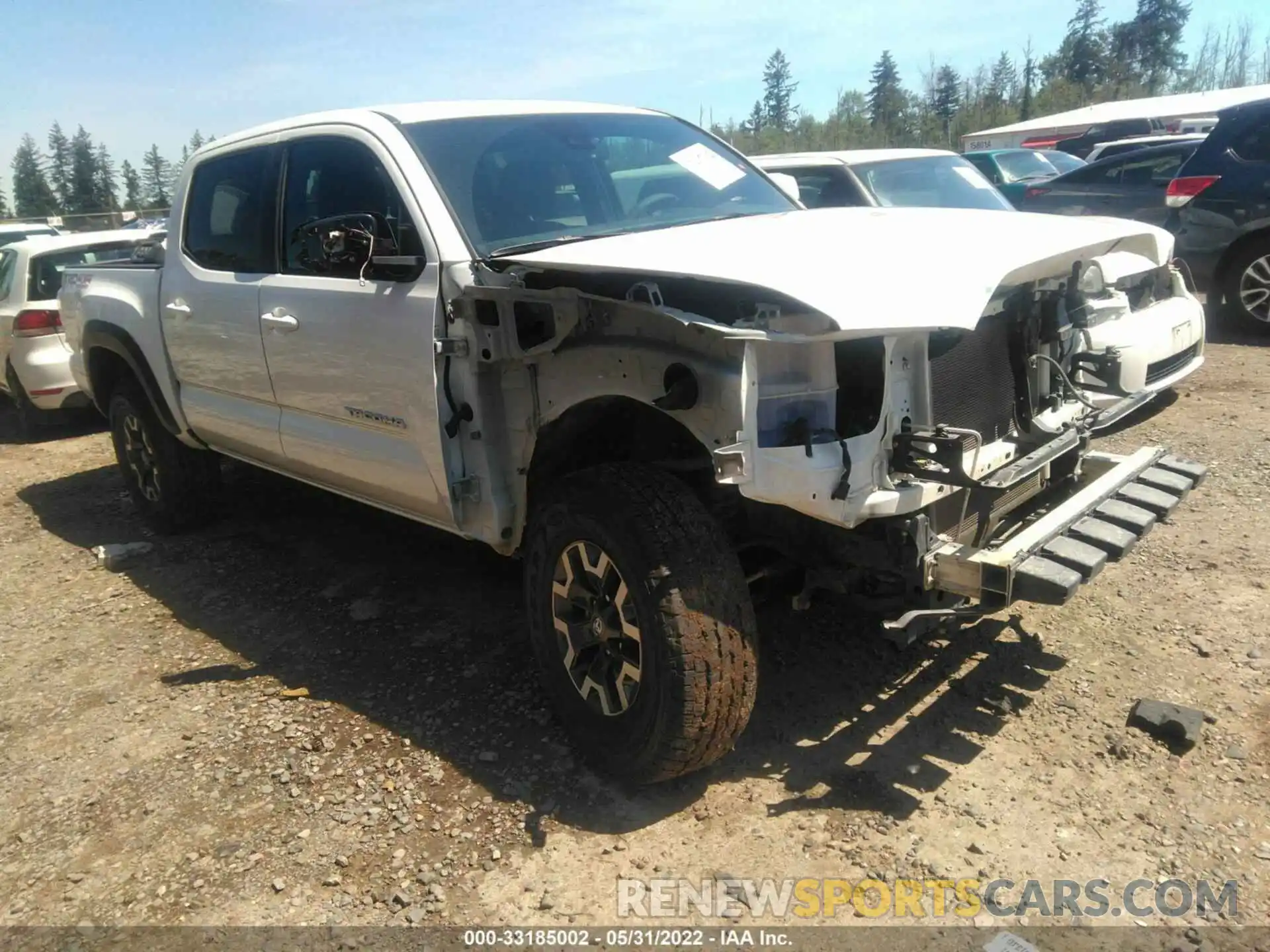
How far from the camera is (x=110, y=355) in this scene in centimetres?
561

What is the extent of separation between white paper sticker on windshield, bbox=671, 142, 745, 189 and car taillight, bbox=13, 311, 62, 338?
20.7 ft

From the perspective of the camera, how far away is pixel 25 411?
8422 millimetres

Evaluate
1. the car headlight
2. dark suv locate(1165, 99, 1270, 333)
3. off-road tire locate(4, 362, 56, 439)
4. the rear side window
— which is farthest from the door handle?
dark suv locate(1165, 99, 1270, 333)

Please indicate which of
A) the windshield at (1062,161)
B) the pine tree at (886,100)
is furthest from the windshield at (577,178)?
the pine tree at (886,100)

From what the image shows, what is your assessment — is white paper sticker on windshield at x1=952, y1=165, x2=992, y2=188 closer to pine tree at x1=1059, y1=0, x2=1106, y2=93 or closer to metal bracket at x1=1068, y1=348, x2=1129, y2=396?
metal bracket at x1=1068, y1=348, x2=1129, y2=396

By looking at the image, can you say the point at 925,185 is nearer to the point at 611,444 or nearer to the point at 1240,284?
the point at 1240,284

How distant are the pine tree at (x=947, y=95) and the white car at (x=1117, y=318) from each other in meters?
48.2

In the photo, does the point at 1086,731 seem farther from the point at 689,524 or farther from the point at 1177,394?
the point at 1177,394

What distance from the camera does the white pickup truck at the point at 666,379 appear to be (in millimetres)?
2516

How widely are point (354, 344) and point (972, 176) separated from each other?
6.39 metres

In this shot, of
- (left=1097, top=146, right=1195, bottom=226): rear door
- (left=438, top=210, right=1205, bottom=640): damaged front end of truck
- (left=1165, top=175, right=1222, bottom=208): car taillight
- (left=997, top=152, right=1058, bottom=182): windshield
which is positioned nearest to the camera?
(left=438, top=210, right=1205, bottom=640): damaged front end of truck

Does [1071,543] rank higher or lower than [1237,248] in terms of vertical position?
lower

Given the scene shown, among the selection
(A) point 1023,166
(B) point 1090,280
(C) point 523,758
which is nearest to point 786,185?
(B) point 1090,280

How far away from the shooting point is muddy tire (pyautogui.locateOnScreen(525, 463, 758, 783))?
8.64ft
